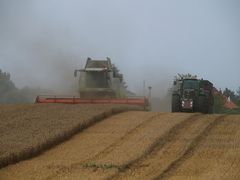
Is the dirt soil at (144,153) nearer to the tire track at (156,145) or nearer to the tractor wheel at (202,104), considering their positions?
the tire track at (156,145)

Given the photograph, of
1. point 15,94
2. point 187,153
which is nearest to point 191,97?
point 187,153

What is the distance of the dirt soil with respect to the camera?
1498 cm

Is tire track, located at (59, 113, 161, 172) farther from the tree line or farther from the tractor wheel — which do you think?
the tree line

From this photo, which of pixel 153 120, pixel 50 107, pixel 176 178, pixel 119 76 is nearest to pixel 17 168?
pixel 176 178

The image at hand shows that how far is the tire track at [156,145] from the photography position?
15109mm

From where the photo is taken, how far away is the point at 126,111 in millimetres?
28578

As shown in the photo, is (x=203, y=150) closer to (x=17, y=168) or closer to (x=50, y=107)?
(x=17, y=168)

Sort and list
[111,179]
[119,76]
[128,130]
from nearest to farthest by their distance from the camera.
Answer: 1. [111,179]
2. [128,130]
3. [119,76]

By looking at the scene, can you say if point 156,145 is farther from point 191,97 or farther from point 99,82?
point 99,82

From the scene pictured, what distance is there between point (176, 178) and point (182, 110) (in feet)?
56.9

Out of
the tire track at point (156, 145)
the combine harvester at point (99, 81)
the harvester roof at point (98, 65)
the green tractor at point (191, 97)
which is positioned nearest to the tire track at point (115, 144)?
the tire track at point (156, 145)

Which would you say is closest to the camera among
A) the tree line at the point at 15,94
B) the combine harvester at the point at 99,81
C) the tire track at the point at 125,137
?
the tire track at the point at 125,137

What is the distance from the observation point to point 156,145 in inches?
733

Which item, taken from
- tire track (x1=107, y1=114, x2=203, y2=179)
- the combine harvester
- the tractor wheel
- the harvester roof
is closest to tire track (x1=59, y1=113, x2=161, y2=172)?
tire track (x1=107, y1=114, x2=203, y2=179)
